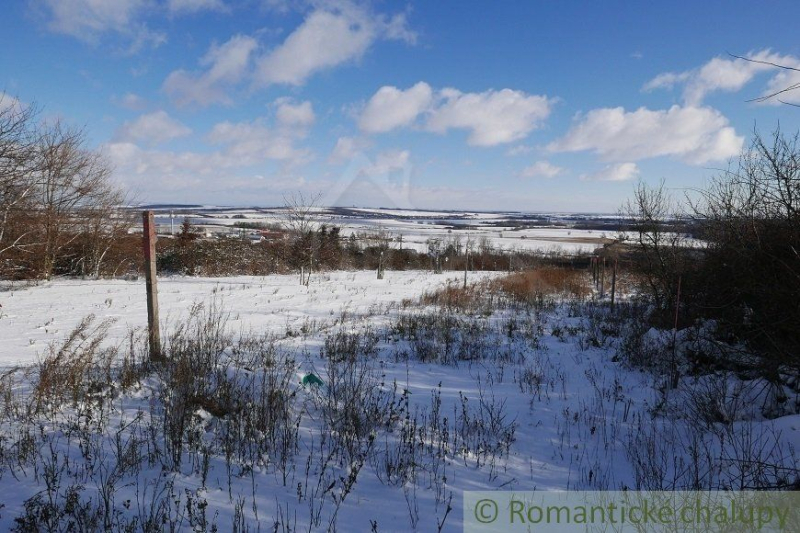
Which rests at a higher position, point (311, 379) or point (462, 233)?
point (462, 233)

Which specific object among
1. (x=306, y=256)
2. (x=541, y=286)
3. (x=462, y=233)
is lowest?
(x=541, y=286)

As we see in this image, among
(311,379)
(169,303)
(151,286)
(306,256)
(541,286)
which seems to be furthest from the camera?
(306,256)

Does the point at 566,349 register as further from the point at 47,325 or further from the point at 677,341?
the point at 47,325

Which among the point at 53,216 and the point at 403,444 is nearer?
the point at 403,444

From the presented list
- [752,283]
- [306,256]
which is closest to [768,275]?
[752,283]

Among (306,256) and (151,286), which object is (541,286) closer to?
(306,256)

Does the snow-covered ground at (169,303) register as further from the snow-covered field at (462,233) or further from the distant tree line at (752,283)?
the distant tree line at (752,283)

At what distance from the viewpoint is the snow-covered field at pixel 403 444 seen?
117 inches

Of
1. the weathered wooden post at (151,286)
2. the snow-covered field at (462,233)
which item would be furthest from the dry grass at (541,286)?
the weathered wooden post at (151,286)

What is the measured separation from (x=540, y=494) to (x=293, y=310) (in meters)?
10.5

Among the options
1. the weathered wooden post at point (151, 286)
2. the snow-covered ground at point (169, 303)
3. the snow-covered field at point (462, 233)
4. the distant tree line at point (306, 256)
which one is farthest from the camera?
the snow-covered field at point (462, 233)

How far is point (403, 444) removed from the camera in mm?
→ 3957

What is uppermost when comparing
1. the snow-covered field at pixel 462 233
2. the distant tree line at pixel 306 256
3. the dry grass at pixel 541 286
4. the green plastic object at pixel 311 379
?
the snow-covered field at pixel 462 233

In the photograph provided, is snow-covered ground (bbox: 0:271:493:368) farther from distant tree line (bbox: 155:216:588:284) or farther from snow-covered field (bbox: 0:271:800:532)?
distant tree line (bbox: 155:216:588:284)
